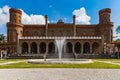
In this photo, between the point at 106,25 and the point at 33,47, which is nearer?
the point at 33,47

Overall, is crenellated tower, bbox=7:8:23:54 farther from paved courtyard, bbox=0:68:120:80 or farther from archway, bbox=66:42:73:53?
paved courtyard, bbox=0:68:120:80

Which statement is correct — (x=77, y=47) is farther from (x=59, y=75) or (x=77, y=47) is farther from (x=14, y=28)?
(x=59, y=75)

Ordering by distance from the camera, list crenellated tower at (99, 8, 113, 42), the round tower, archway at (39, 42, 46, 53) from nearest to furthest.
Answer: archway at (39, 42, 46, 53) → crenellated tower at (99, 8, 113, 42) → the round tower

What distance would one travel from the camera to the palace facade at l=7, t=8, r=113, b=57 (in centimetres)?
5756

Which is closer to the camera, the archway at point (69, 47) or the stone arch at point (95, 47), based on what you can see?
the archway at point (69, 47)

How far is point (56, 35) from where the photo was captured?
67188mm

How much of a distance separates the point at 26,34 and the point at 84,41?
804 inches

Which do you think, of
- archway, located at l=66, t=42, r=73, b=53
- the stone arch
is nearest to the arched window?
archway, located at l=66, t=42, r=73, b=53

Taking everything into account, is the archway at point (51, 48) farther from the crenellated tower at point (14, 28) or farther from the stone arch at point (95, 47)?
the stone arch at point (95, 47)

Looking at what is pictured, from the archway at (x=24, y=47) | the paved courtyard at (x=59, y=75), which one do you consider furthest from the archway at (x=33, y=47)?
the paved courtyard at (x=59, y=75)

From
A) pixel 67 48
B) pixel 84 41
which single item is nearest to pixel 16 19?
pixel 67 48

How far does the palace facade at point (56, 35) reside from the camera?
57.6 metres

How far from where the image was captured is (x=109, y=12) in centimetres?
6825

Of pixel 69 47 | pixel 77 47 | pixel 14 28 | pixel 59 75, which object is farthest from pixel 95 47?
pixel 59 75
